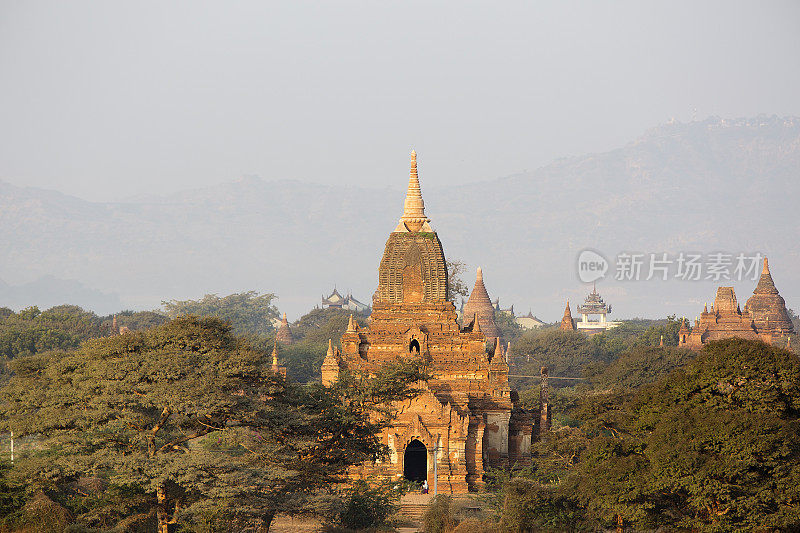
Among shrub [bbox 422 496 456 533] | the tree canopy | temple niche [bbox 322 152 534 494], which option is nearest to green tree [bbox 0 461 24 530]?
shrub [bbox 422 496 456 533]

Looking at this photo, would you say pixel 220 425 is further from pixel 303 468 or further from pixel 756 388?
pixel 756 388

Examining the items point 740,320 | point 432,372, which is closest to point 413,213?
point 432,372

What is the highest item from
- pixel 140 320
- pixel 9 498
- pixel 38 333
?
pixel 140 320

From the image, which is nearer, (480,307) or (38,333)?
(38,333)

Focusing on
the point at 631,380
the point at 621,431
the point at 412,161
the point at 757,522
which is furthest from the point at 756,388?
the point at 631,380

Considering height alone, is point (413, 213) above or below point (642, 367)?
above

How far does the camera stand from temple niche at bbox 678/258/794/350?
124350mm

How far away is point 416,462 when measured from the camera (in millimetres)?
68250

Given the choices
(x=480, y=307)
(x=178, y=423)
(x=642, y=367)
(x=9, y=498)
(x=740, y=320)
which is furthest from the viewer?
(x=480, y=307)

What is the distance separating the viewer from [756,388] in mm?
45812

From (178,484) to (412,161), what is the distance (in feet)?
118

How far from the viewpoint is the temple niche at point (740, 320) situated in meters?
124

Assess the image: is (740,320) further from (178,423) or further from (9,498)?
(9,498)

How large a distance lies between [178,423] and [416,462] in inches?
933
